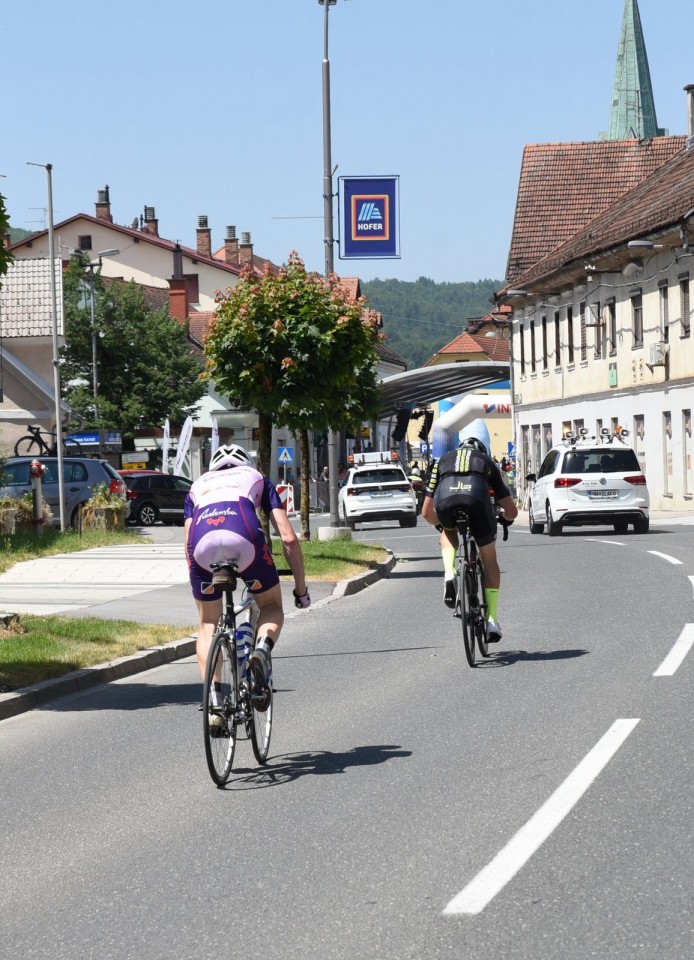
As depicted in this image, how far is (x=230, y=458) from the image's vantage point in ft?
26.9

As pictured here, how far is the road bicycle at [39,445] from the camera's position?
158ft

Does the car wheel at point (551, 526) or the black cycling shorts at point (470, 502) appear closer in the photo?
the black cycling shorts at point (470, 502)

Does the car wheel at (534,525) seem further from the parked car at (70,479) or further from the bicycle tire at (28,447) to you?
the bicycle tire at (28,447)

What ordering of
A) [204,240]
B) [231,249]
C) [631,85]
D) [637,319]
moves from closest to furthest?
[637,319]
[631,85]
[204,240]
[231,249]

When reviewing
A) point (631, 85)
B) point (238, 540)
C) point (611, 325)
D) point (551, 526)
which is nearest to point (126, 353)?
point (611, 325)

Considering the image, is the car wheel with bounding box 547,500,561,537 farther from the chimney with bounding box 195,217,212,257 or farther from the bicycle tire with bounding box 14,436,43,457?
the chimney with bounding box 195,217,212,257

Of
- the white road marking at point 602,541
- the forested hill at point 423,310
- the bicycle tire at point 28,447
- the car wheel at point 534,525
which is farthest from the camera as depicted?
the forested hill at point 423,310

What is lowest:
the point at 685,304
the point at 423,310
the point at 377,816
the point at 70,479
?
the point at 377,816

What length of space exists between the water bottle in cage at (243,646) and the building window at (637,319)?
4155 centimetres

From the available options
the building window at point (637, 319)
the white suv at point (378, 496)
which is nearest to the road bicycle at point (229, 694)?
the white suv at point (378, 496)

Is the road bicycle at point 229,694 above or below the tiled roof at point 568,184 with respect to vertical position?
below

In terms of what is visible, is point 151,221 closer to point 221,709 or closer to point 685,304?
point 685,304

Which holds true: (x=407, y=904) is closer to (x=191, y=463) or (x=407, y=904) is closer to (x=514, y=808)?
(x=514, y=808)

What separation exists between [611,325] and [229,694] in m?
44.7
